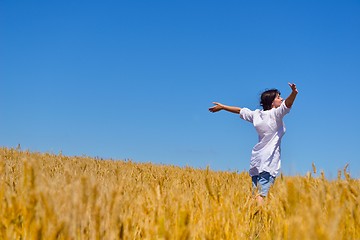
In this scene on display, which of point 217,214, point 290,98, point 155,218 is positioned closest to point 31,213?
point 155,218

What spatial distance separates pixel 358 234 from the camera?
219cm

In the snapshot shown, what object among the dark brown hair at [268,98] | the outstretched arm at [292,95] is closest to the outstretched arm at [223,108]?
the dark brown hair at [268,98]

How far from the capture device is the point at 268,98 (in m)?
5.50

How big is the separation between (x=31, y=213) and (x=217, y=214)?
1043 millimetres

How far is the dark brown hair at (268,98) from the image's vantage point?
5488 millimetres

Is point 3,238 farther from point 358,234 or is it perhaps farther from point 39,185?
point 358,234

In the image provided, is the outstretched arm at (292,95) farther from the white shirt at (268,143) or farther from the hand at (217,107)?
the hand at (217,107)

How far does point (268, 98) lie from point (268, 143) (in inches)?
26.2

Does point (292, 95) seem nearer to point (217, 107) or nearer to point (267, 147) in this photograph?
point (267, 147)

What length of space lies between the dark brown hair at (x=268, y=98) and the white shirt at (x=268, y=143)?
22cm

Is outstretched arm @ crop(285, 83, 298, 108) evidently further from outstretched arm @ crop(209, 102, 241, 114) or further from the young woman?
outstretched arm @ crop(209, 102, 241, 114)

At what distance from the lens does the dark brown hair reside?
549cm

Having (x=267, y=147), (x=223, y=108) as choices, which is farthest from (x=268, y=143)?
(x=223, y=108)

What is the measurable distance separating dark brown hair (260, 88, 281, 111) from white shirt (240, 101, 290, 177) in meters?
0.22
